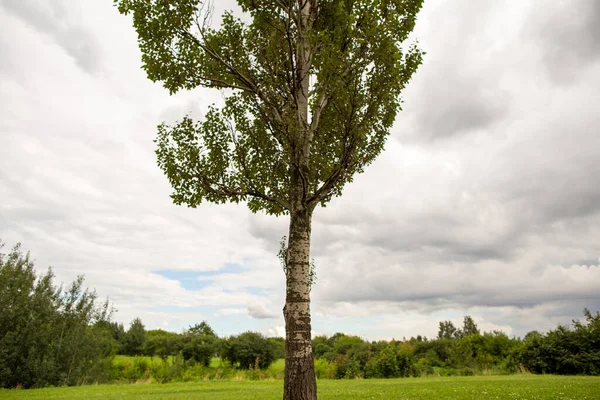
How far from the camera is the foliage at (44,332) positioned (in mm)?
31516

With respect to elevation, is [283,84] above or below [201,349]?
above

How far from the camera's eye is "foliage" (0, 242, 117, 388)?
31.5 meters

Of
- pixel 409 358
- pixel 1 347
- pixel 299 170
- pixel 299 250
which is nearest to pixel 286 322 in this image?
pixel 299 250

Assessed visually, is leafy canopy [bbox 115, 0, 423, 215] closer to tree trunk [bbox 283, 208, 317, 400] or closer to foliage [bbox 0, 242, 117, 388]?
tree trunk [bbox 283, 208, 317, 400]

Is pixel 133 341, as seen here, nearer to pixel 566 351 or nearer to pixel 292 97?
pixel 566 351

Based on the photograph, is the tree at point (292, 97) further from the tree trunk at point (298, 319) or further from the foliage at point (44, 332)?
the foliage at point (44, 332)

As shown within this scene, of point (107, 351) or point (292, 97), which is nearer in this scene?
point (292, 97)

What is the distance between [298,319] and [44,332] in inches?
1378

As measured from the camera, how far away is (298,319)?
9.39 metres

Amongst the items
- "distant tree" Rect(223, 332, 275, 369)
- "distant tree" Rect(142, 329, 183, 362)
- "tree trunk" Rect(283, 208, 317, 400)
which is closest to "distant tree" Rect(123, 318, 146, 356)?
"distant tree" Rect(142, 329, 183, 362)

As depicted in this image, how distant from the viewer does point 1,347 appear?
3047 cm

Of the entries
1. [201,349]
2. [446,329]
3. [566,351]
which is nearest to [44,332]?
[201,349]

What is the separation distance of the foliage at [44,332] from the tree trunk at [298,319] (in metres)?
32.8

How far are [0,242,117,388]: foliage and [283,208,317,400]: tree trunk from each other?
108ft
